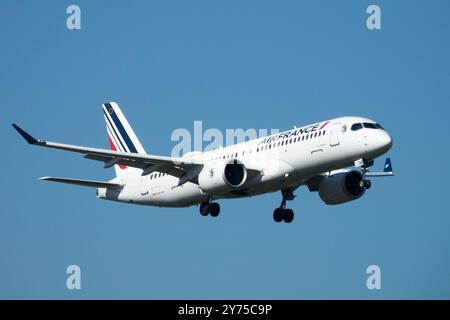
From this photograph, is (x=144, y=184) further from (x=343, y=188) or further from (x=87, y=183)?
(x=343, y=188)

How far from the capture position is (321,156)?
207 feet

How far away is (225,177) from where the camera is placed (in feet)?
216

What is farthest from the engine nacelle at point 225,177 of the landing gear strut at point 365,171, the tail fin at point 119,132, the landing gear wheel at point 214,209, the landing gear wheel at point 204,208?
the tail fin at point 119,132

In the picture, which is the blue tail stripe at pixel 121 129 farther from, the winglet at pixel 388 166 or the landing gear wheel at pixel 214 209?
the winglet at pixel 388 166

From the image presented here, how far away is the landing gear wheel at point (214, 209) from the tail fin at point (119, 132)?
13.0m

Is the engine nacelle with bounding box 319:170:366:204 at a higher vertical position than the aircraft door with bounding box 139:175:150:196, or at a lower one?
lower

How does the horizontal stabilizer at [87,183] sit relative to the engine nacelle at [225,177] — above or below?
above

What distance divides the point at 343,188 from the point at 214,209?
8.12m

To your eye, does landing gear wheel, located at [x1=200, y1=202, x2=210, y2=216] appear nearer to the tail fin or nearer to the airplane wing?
the airplane wing

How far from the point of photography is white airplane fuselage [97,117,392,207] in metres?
62.3

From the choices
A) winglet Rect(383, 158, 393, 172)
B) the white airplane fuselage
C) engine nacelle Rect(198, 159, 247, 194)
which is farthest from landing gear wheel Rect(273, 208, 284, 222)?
winglet Rect(383, 158, 393, 172)

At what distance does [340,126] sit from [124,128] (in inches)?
938

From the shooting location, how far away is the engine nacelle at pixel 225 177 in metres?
65.8

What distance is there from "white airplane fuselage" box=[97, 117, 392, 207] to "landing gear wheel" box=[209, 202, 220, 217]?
2.15ft
